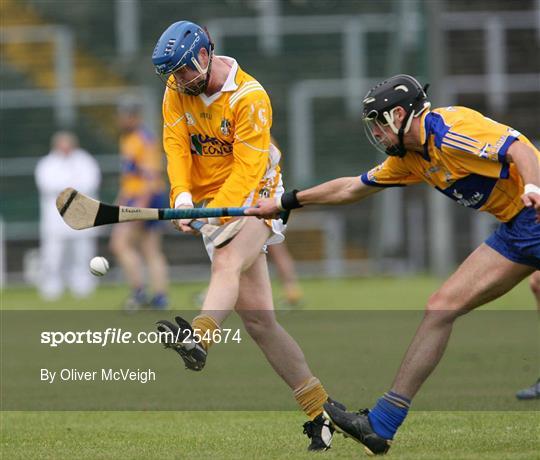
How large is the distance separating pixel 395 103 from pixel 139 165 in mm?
9461

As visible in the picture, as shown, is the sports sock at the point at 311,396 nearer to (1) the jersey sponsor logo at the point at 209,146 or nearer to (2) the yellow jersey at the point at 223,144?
(2) the yellow jersey at the point at 223,144

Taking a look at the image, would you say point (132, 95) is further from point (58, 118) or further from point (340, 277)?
point (340, 277)

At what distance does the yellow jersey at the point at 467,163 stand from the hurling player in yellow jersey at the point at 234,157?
791 mm

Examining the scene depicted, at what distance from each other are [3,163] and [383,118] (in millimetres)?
16539

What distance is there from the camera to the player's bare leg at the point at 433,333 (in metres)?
6.20

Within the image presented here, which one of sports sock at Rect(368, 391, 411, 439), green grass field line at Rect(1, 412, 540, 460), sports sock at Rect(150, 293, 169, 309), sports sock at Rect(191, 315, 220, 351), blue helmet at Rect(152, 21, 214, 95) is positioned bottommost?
sports sock at Rect(150, 293, 169, 309)

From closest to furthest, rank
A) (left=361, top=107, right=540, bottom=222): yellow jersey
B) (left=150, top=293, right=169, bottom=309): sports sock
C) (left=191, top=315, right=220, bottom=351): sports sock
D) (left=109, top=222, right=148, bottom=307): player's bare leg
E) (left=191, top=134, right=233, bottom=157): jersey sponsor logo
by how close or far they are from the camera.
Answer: (left=361, top=107, right=540, bottom=222): yellow jersey
(left=191, top=315, right=220, bottom=351): sports sock
(left=191, top=134, right=233, bottom=157): jersey sponsor logo
(left=150, top=293, right=169, bottom=309): sports sock
(left=109, top=222, right=148, bottom=307): player's bare leg

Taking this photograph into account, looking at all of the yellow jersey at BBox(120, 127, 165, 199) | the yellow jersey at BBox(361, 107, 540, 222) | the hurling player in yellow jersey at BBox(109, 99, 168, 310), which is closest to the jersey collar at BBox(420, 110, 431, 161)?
the yellow jersey at BBox(361, 107, 540, 222)

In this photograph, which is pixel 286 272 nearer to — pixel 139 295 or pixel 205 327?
pixel 139 295

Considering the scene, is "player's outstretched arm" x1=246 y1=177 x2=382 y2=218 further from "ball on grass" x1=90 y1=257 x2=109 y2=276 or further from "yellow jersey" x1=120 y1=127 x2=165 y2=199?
"yellow jersey" x1=120 y1=127 x2=165 y2=199

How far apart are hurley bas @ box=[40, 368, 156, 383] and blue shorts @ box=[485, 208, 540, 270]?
395 centimetres

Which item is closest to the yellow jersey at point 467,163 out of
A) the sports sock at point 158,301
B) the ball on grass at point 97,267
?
the ball on grass at point 97,267

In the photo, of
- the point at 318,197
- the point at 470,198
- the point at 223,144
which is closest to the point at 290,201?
the point at 318,197

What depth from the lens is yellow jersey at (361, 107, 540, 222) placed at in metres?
6.01
